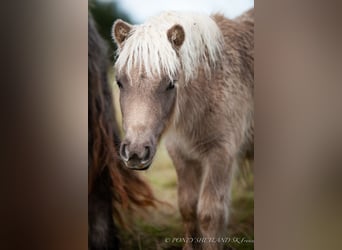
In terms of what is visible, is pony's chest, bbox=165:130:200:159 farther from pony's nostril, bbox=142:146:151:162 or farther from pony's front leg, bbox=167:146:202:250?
pony's nostril, bbox=142:146:151:162

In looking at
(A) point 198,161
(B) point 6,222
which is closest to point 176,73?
(A) point 198,161

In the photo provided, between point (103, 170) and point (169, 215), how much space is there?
0.39 meters

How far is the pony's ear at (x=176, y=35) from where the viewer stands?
2.35m

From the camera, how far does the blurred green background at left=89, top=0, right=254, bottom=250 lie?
2371 millimetres

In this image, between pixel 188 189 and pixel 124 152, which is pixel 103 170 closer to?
pixel 124 152

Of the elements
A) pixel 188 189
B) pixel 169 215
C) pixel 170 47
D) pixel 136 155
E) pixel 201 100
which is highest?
pixel 170 47

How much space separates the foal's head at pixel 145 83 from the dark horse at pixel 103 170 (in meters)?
0.07

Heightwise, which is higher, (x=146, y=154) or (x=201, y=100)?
(x=201, y=100)

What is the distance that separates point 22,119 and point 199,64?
35.1 inches

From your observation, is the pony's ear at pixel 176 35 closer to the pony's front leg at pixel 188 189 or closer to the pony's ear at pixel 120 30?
the pony's ear at pixel 120 30

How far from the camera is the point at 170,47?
7.70ft

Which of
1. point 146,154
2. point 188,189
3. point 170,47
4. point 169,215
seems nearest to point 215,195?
point 188,189

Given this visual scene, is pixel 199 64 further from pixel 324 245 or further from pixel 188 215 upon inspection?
pixel 324 245

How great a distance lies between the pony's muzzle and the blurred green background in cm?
5
